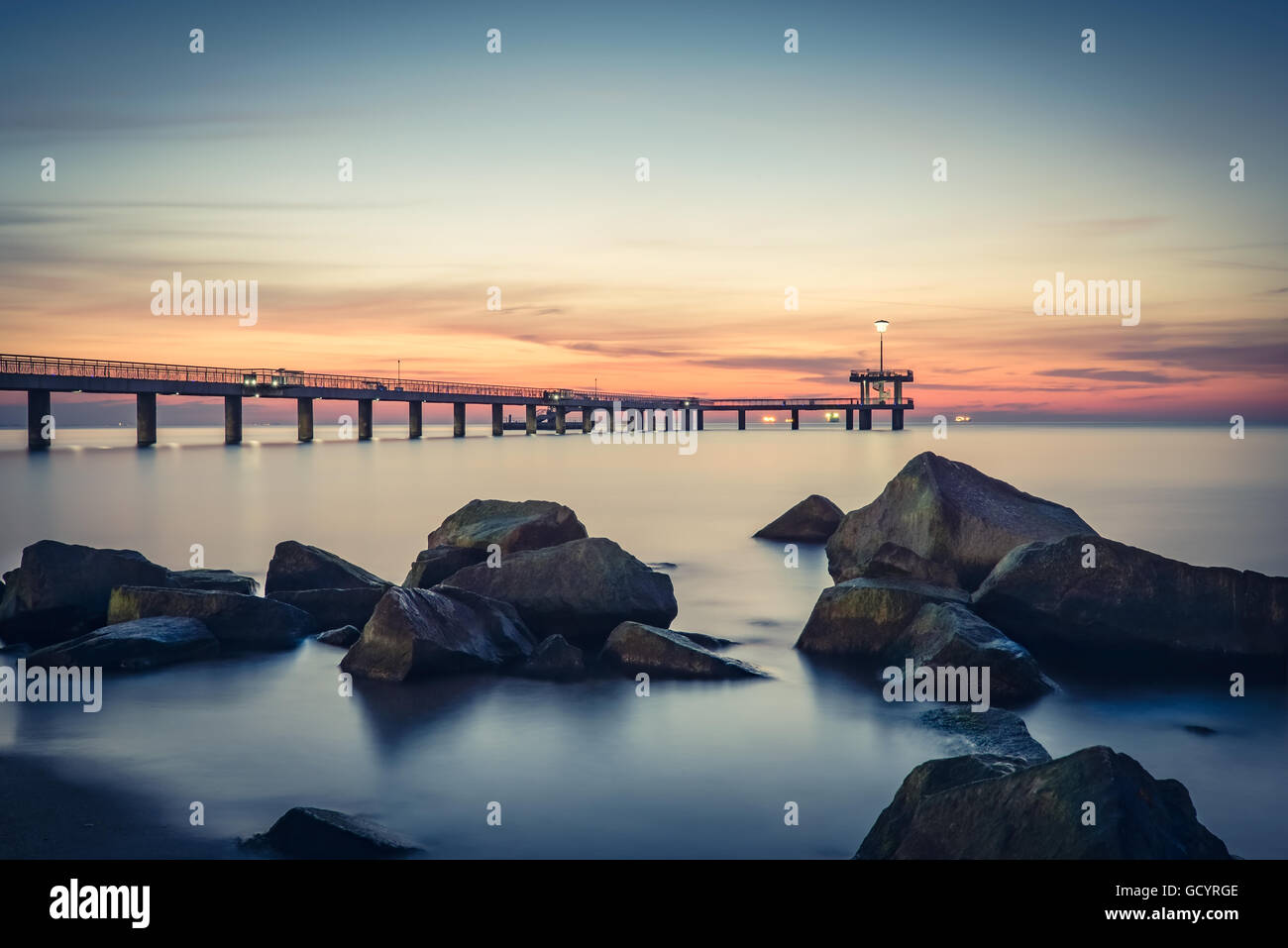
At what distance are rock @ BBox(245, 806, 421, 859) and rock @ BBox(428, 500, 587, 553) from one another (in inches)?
358

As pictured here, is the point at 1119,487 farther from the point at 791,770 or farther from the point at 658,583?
the point at 791,770

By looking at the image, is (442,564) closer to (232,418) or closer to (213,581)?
(213,581)

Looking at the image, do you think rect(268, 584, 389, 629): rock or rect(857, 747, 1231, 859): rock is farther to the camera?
rect(268, 584, 389, 629): rock

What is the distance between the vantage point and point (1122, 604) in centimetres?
1190

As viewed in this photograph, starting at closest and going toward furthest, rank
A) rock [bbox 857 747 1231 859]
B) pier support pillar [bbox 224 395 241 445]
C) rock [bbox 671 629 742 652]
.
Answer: rock [bbox 857 747 1231 859], rock [bbox 671 629 742 652], pier support pillar [bbox 224 395 241 445]

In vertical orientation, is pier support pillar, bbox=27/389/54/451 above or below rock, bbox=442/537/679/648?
above

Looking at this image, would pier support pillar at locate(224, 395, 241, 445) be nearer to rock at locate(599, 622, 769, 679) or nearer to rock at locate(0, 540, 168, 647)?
rock at locate(0, 540, 168, 647)

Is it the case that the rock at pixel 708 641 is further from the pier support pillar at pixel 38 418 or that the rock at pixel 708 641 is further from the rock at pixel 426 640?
the pier support pillar at pixel 38 418

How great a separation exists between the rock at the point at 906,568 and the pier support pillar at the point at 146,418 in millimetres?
74996

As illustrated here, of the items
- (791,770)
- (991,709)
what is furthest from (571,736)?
(991,709)

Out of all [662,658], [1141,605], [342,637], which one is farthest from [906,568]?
[342,637]

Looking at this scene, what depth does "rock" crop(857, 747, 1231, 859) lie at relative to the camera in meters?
4.91

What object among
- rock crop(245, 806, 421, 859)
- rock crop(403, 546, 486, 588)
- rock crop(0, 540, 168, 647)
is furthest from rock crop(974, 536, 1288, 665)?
rock crop(0, 540, 168, 647)

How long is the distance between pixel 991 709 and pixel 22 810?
26.2ft
